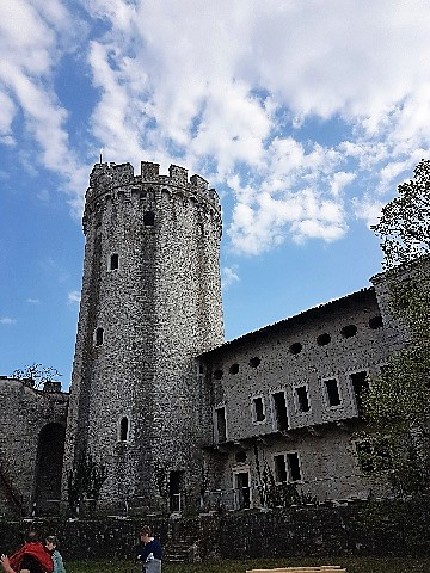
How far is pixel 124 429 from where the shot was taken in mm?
26812

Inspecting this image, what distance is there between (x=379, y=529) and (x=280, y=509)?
3.78 meters

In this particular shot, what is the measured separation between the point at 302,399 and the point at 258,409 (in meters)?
2.64

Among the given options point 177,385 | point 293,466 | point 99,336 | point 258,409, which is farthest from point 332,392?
point 99,336

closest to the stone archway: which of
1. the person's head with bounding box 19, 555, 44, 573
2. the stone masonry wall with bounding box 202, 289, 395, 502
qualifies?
the stone masonry wall with bounding box 202, 289, 395, 502

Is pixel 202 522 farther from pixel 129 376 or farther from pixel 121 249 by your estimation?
pixel 121 249

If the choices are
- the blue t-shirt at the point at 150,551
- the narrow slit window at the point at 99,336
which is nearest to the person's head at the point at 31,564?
the blue t-shirt at the point at 150,551

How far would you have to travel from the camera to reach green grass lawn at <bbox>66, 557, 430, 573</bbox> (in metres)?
13.5

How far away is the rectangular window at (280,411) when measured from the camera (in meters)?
25.4

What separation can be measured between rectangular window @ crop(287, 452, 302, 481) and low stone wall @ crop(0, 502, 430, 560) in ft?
17.7

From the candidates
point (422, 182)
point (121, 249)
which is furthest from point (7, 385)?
point (422, 182)

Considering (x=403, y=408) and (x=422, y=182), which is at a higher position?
(x=422, y=182)

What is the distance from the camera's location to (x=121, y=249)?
30562 mm

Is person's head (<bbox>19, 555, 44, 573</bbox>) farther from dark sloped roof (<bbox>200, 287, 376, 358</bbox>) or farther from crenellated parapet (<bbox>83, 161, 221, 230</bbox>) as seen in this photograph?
crenellated parapet (<bbox>83, 161, 221, 230</bbox>)

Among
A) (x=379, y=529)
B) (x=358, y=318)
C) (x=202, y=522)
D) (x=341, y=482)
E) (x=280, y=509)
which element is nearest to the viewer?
(x=379, y=529)
